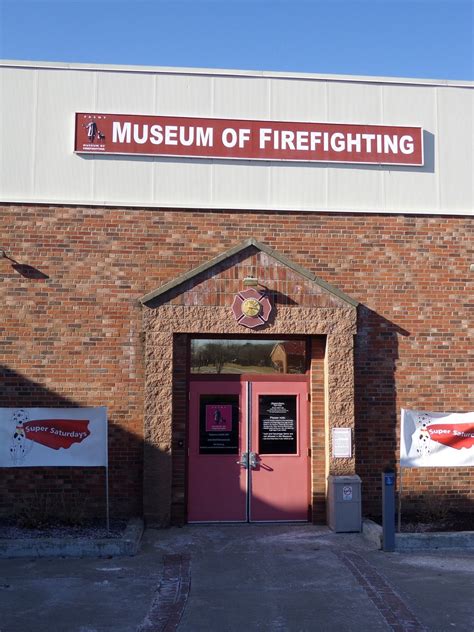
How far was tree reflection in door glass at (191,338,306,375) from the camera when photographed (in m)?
11.0

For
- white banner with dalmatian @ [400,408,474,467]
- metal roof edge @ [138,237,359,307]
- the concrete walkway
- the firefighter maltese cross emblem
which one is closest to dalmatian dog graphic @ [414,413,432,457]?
white banner with dalmatian @ [400,408,474,467]

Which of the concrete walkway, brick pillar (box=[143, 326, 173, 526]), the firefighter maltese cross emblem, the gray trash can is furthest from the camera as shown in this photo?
the firefighter maltese cross emblem

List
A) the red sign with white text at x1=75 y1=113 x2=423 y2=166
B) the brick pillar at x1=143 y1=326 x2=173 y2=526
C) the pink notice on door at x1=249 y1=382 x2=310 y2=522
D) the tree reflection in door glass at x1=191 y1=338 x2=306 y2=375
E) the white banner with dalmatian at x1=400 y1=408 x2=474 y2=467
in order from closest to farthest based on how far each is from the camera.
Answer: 1. the white banner with dalmatian at x1=400 y1=408 x2=474 y2=467
2. the brick pillar at x1=143 y1=326 x2=173 y2=526
3. the pink notice on door at x1=249 y1=382 x2=310 y2=522
4. the tree reflection in door glass at x1=191 y1=338 x2=306 y2=375
5. the red sign with white text at x1=75 y1=113 x2=423 y2=166

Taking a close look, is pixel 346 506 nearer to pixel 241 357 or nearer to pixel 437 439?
pixel 437 439

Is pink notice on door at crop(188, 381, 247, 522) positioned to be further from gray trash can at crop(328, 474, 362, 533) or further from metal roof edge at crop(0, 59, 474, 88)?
metal roof edge at crop(0, 59, 474, 88)

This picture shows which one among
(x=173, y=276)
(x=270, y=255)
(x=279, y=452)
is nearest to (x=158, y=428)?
(x=279, y=452)

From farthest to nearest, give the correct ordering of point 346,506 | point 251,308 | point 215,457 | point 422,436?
Answer: 1. point 215,457
2. point 251,308
3. point 346,506
4. point 422,436

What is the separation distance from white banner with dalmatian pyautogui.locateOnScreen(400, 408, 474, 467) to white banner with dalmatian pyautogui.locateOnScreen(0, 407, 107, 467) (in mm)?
4370

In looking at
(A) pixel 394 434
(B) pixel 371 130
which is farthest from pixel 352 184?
(A) pixel 394 434

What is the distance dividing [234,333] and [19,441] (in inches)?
141

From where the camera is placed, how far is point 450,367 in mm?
11250

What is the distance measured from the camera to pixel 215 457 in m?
10.7

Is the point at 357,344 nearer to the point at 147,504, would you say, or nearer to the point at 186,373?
the point at 186,373

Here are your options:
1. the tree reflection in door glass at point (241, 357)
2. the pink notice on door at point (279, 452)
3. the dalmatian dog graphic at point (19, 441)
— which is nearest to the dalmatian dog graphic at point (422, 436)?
the pink notice on door at point (279, 452)
